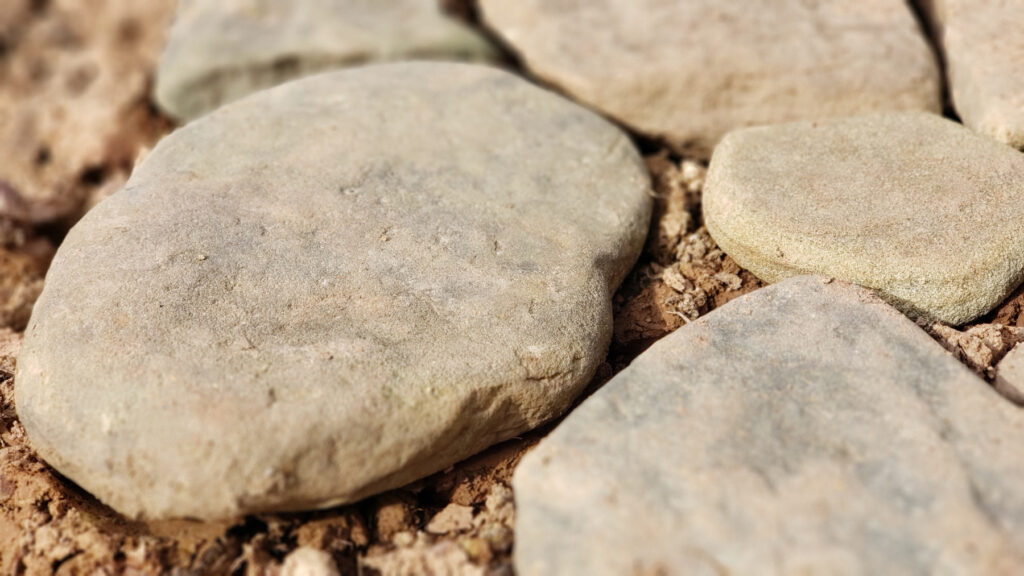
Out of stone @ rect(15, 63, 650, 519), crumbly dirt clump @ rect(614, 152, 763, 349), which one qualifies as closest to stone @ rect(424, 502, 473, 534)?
stone @ rect(15, 63, 650, 519)

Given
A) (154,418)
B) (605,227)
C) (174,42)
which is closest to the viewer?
(154,418)

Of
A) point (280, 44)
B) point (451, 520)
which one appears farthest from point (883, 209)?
point (280, 44)

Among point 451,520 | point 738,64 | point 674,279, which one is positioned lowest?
point 451,520

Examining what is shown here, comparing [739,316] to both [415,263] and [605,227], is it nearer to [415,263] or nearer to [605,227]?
[605,227]

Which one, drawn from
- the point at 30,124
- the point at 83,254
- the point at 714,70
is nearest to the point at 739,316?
the point at 714,70

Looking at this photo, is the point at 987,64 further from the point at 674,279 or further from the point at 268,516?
the point at 268,516

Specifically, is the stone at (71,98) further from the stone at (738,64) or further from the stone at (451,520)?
the stone at (451,520)

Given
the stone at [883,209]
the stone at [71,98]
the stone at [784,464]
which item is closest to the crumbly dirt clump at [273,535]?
the stone at [784,464]
